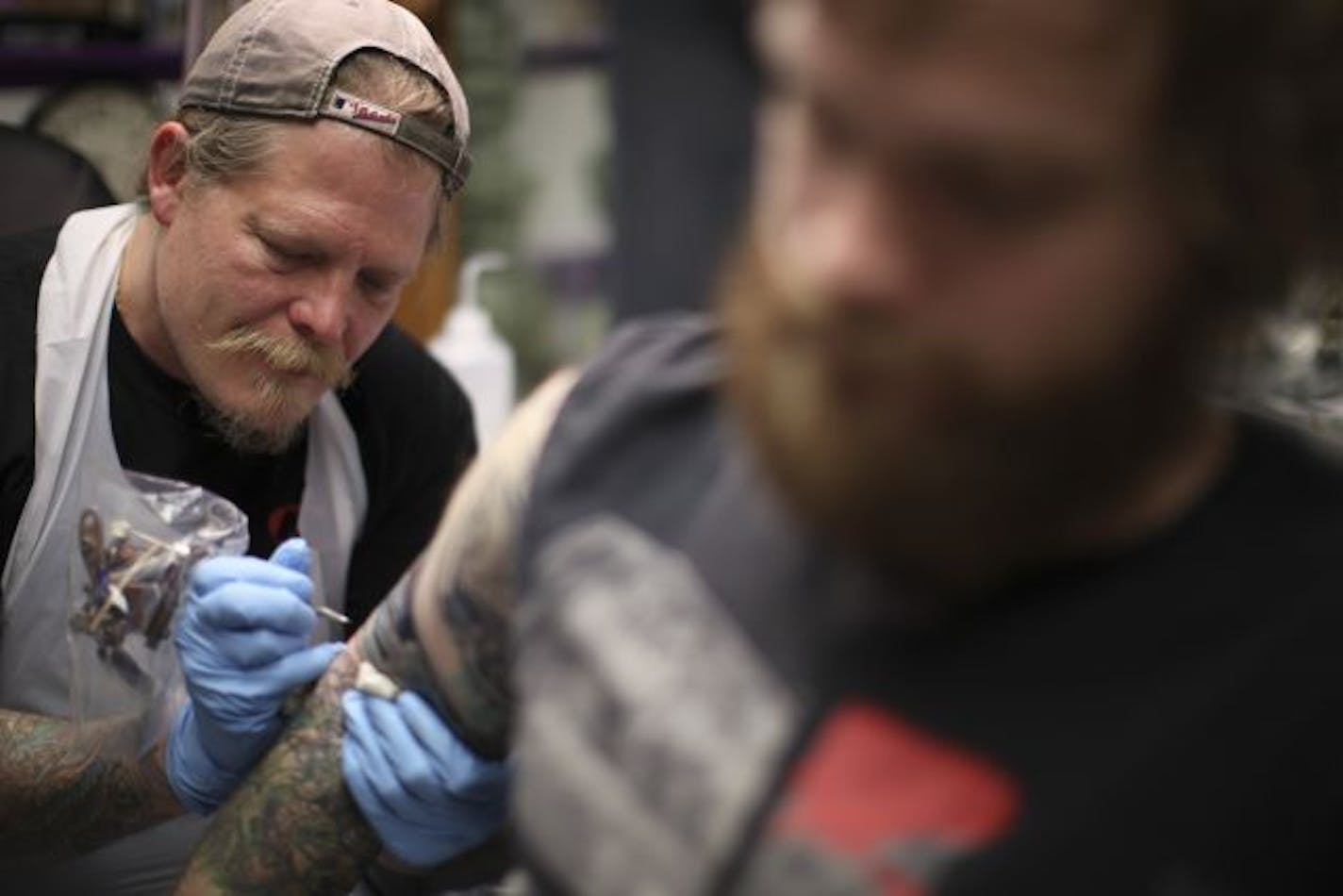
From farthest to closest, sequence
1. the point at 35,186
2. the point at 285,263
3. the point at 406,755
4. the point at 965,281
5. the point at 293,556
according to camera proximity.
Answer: the point at 35,186 → the point at 285,263 → the point at 293,556 → the point at 406,755 → the point at 965,281

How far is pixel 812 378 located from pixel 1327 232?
0.25 meters

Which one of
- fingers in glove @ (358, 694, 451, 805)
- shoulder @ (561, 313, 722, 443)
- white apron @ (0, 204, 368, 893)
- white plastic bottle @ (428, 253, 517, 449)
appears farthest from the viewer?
white plastic bottle @ (428, 253, 517, 449)

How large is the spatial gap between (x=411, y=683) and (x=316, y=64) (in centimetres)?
74

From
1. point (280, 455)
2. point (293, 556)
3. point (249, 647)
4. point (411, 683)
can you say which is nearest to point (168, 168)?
point (280, 455)

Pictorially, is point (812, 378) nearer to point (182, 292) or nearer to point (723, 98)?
point (723, 98)

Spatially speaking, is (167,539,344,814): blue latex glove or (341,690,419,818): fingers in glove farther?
(167,539,344,814): blue latex glove

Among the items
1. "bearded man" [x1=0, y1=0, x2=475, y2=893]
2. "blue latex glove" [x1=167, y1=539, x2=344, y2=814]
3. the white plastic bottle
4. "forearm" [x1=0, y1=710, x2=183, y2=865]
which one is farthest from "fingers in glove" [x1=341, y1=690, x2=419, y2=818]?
the white plastic bottle

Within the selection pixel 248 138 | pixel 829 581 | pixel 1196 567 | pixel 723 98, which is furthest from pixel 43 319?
pixel 1196 567

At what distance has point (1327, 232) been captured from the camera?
826 millimetres

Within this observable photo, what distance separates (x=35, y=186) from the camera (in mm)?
2158

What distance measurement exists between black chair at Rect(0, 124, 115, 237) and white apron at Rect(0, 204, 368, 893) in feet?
0.53

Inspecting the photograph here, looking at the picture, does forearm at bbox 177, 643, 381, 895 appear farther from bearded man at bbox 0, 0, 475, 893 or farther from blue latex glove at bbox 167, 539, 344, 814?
bearded man at bbox 0, 0, 475, 893

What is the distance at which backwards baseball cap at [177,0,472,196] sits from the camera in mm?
1773

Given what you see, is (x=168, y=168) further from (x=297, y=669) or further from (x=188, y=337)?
(x=297, y=669)
